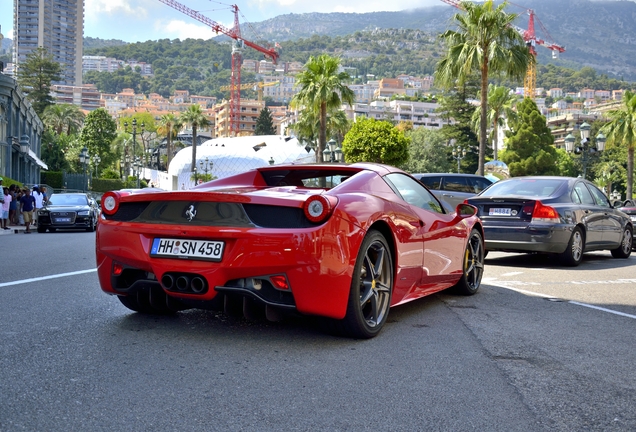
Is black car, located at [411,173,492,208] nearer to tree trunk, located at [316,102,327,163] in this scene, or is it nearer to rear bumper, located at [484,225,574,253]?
rear bumper, located at [484,225,574,253]

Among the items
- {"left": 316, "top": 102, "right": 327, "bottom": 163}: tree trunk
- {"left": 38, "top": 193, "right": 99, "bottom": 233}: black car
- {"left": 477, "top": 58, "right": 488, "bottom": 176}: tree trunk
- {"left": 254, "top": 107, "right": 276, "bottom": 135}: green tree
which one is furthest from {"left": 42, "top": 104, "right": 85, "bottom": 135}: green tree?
{"left": 477, "top": 58, "right": 488, "bottom": 176}: tree trunk

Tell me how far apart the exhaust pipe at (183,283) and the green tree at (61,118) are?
100624 mm

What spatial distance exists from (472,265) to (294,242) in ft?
11.2

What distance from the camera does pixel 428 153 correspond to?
277 feet

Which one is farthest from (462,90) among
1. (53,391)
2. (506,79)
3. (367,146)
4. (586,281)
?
(53,391)

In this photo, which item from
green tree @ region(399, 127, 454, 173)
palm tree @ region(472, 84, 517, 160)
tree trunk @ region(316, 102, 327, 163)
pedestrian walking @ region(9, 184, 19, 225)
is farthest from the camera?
green tree @ region(399, 127, 454, 173)

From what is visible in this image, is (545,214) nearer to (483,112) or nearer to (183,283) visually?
(183,283)

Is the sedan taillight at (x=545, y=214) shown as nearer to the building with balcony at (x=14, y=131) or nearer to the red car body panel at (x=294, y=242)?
the red car body panel at (x=294, y=242)

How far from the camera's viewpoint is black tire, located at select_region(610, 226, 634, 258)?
12.8m

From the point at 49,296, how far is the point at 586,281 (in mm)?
6419

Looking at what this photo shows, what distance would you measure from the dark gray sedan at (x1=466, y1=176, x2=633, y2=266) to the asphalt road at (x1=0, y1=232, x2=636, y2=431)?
3.93m

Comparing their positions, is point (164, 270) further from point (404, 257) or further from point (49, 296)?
point (49, 296)

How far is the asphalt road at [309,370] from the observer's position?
302cm

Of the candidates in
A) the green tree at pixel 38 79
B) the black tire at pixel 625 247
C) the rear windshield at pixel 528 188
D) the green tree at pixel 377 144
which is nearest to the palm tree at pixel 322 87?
the green tree at pixel 377 144
